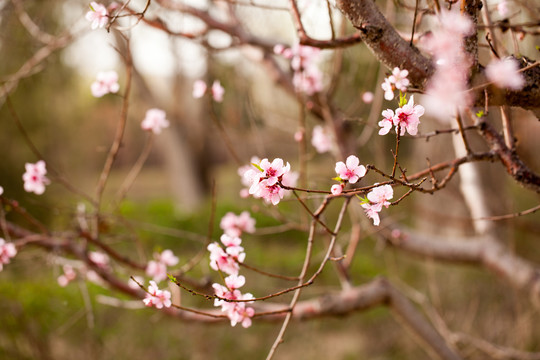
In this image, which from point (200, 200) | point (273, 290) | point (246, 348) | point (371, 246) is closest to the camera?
point (246, 348)

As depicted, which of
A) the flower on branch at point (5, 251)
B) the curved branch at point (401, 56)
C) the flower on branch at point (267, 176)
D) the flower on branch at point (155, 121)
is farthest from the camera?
the flower on branch at point (155, 121)

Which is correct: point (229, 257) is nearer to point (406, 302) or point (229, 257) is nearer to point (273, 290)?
point (406, 302)

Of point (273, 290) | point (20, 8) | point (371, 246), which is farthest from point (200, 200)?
point (20, 8)

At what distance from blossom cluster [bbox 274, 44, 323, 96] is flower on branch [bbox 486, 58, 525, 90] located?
110cm

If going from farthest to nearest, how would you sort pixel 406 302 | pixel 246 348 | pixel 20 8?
pixel 246 348 → pixel 20 8 → pixel 406 302

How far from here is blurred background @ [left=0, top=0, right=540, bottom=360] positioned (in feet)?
8.19

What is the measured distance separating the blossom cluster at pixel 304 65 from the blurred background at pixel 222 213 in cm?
11

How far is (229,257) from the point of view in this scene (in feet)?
4.20

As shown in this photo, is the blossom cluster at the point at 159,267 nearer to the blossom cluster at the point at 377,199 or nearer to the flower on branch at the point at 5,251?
the flower on branch at the point at 5,251

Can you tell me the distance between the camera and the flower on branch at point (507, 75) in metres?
0.99

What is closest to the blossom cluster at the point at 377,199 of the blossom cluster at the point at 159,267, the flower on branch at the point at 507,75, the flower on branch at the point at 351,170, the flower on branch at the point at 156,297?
the flower on branch at the point at 351,170

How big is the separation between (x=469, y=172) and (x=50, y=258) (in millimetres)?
1997

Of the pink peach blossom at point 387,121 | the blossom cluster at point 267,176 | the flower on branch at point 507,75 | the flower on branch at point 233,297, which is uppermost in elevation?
the flower on branch at point 507,75

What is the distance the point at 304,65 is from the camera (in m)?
2.34
